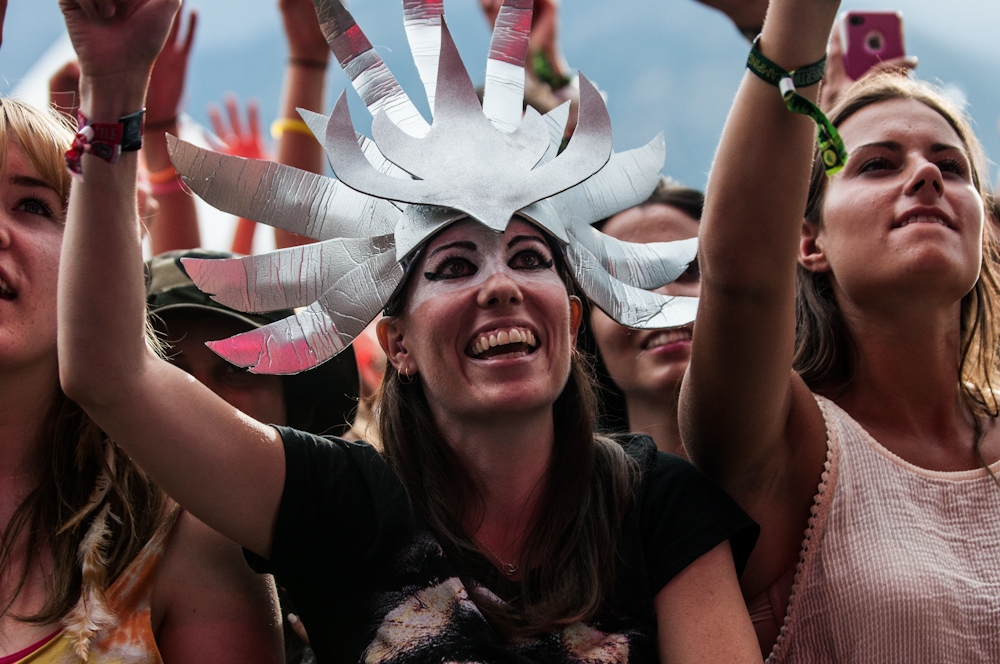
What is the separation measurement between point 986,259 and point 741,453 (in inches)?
42.1

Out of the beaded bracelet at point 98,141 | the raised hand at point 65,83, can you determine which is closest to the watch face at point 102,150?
the beaded bracelet at point 98,141

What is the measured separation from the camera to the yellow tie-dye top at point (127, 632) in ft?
5.82

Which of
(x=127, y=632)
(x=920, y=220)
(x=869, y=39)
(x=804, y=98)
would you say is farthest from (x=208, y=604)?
(x=869, y=39)

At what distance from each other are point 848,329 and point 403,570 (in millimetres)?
1216

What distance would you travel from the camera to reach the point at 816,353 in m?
2.42

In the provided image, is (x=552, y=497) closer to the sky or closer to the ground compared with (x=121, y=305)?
closer to the ground

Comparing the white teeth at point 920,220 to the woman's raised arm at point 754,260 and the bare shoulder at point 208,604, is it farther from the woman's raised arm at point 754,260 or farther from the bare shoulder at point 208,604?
the bare shoulder at point 208,604

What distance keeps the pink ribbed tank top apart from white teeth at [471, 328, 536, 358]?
0.67 m

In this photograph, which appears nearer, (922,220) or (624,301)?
(922,220)

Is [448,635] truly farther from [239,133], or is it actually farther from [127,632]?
[239,133]

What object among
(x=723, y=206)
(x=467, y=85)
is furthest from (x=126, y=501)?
(x=723, y=206)

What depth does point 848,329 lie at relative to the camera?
2.41m

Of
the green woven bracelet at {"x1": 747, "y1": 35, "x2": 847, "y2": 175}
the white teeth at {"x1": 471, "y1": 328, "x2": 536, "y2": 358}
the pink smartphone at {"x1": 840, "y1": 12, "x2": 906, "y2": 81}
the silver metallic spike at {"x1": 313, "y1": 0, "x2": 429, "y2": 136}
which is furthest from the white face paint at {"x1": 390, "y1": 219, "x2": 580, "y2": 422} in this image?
the pink smartphone at {"x1": 840, "y1": 12, "x2": 906, "y2": 81}

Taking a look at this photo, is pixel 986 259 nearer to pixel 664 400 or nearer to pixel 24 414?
pixel 664 400
